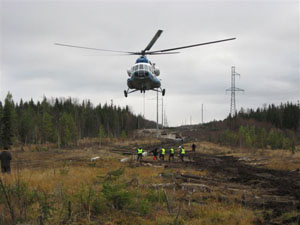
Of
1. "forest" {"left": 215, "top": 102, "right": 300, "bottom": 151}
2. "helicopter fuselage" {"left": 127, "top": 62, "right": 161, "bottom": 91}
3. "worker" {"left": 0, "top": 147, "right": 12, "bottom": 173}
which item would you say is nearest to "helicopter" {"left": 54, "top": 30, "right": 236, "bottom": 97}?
"helicopter fuselage" {"left": 127, "top": 62, "right": 161, "bottom": 91}

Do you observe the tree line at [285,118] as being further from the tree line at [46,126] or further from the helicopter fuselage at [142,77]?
the helicopter fuselage at [142,77]

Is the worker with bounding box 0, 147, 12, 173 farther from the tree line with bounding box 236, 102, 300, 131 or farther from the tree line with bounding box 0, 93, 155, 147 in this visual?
the tree line with bounding box 236, 102, 300, 131

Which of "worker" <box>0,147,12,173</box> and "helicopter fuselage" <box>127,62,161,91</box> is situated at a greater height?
"helicopter fuselage" <box>127,62,161,91</box>

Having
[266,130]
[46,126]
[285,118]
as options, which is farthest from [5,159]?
[285,118]

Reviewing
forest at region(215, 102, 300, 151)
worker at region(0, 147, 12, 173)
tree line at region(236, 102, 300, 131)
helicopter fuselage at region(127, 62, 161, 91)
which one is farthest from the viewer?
tree line at region(236, 102, 300, 131)

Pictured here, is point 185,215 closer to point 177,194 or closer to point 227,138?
point 177,194

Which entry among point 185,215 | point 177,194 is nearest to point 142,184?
point 177,194

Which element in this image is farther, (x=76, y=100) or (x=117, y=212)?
(x=76, y=100)

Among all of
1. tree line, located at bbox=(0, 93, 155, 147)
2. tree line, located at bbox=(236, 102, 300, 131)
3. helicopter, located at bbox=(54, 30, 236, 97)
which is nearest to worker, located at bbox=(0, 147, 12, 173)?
helicopter, located at bbox=(54, 30, 236, 97)

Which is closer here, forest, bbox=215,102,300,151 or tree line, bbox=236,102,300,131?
forest, bbox=215,102,300,151

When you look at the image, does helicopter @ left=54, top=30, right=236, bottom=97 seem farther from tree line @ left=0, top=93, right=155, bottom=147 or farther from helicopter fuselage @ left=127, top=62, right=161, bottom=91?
tree line @ left=0, top=93, right=155, bottom=147

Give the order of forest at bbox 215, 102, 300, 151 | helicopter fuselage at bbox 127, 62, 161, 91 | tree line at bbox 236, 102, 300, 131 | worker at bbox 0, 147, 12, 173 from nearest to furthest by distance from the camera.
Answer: worker at bbox 0, 147, 12, 173 → helicopter fuselage at bbox 127, 62, 161, 91 → forest at bbox 215, 102, 300, 151 → tree line at bbox 236, 102, 300, 131

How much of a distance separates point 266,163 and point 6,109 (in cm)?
5022

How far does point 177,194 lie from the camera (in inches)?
518
